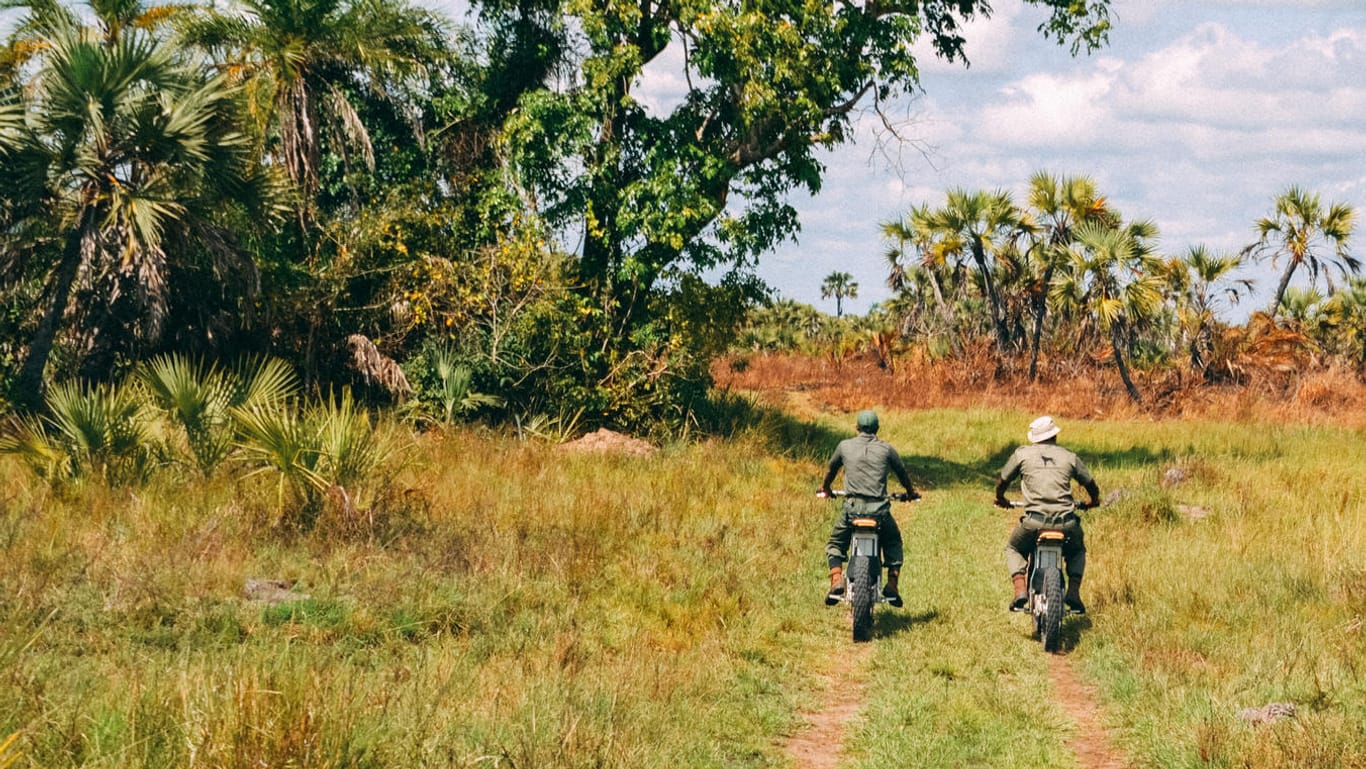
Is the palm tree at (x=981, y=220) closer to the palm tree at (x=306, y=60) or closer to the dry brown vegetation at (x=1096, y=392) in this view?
the dry brown vegetation at (x=1096, y=392)

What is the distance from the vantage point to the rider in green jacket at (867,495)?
30.9 feet

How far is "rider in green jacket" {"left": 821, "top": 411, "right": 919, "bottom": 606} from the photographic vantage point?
943 cm

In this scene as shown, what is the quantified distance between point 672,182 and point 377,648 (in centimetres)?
1137

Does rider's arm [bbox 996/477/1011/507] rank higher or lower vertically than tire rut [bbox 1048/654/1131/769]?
higher

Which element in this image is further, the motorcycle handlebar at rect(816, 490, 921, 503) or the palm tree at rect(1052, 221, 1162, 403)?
the palm tree at rect(1052, 221, 1162, 403)

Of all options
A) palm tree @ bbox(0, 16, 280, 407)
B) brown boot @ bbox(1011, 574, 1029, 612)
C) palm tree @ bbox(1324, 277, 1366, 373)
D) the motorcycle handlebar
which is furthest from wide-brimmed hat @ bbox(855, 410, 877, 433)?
palm tree @ bbox(1324, 277, 1366, 373)

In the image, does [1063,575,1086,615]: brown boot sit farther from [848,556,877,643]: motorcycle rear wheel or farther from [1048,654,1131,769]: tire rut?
[848,556,877,643]: motorcycle rear wheel

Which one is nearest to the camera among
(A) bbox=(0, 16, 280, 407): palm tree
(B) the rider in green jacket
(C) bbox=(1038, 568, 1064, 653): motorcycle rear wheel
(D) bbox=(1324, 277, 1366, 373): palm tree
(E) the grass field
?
(E) the grass field

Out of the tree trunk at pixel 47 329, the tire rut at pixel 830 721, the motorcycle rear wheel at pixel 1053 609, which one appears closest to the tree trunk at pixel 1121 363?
the motorcycle rear wheel at pixel 1053 609

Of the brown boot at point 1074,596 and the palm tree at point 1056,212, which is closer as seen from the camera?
the brown boot at point 1074,596

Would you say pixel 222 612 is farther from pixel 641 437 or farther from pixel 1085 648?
pixel 641 437

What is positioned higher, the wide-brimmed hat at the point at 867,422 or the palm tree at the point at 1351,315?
the palm tree at the point at 1351,315

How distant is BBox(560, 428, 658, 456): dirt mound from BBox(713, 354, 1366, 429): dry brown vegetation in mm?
9102

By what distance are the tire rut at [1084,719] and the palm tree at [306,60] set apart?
13452mm
